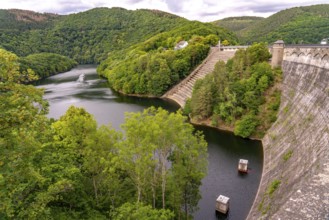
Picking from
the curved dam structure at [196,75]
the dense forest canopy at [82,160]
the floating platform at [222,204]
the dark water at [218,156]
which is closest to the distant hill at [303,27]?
the curved dam structure at [196,75]

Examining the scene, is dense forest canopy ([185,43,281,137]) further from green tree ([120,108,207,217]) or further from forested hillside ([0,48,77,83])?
forested hillside ([0,48,77,83])

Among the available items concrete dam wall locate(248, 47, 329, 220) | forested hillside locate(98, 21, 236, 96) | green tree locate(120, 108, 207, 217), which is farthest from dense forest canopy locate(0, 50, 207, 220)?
forested hillside locate(98, 21, 236, 96)

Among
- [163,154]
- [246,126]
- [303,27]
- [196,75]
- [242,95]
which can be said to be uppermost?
[303,27]

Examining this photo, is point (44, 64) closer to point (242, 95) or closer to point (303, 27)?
point (242, 95)

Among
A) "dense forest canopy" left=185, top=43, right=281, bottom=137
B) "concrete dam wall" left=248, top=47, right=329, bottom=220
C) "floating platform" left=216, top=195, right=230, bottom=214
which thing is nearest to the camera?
"concrete dam wall" left=248, top=47, right=329, bottom=220

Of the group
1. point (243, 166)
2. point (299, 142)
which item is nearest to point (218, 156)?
point (243, 166)

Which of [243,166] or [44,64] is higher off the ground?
Answer: [44,64]
